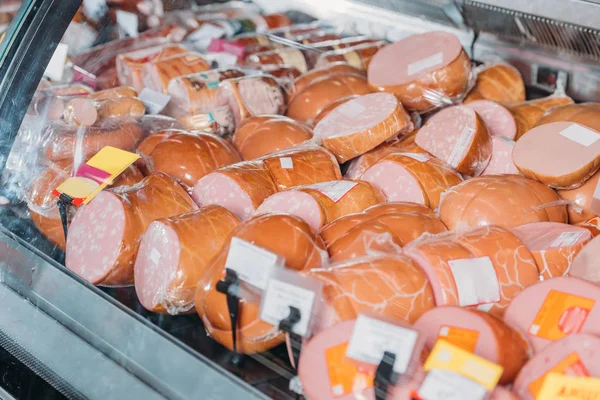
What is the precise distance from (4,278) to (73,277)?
295mm

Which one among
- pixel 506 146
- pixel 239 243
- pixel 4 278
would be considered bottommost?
pixel 4 278

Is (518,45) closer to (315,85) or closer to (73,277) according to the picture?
(315,85)

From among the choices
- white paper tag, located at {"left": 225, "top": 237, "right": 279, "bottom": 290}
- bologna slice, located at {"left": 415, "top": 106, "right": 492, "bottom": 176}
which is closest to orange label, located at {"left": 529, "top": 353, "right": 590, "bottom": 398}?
white paper tag, located at {"left": 225, "top": 237, "right": 279, "bottom": 290}

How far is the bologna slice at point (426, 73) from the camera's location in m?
2.39

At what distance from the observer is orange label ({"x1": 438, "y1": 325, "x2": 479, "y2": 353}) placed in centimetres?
123

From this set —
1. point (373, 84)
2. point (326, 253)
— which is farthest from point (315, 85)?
point (326, 253)

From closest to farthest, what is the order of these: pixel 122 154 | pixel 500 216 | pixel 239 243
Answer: pixel 239 243
pixel 500 216
pixel 122 154

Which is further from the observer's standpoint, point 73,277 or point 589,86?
point 589,86

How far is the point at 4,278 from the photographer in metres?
1.95

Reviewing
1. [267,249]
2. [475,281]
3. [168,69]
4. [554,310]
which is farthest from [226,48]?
[554,310]

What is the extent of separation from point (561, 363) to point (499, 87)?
1647 mm

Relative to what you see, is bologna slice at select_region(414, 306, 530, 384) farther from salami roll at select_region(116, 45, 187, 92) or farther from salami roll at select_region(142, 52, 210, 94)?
salami roll at select_region(116, 45, 187, 92)

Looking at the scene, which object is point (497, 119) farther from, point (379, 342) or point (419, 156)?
point (379, 342)

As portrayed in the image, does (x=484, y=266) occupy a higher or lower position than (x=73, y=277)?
higher
